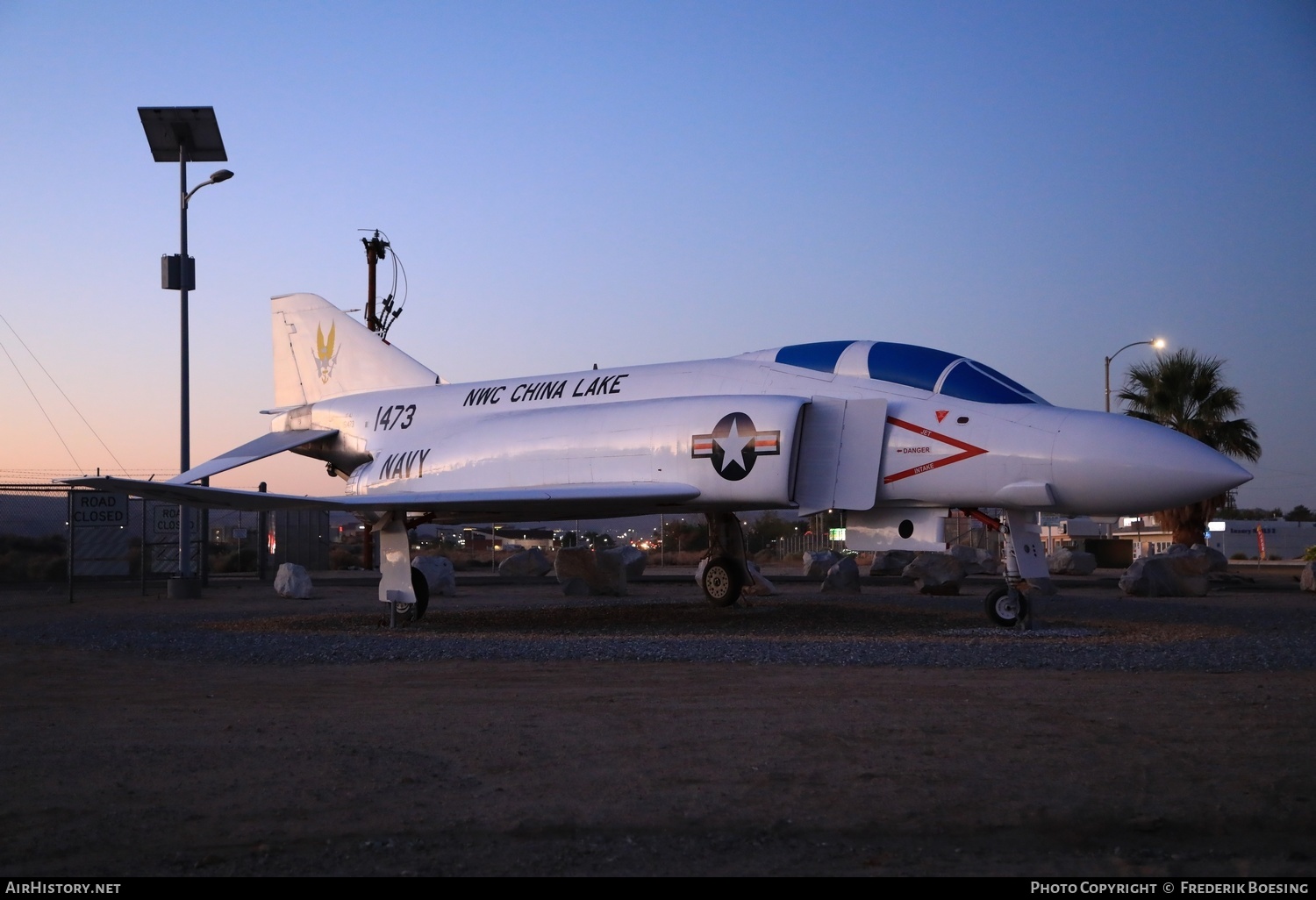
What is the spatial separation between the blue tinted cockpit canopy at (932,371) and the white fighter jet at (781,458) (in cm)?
2

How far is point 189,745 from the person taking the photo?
17.4 ft

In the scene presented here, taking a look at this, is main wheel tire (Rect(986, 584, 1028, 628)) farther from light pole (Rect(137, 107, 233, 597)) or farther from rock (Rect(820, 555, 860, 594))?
light pole (Rect(137, 107, 233, 597))

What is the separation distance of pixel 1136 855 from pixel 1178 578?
17.2 metres

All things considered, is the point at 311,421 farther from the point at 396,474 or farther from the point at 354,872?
the point at 354,872

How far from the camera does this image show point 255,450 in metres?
16.1

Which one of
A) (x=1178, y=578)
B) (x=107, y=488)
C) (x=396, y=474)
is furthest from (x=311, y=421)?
(x=1178, y=578)

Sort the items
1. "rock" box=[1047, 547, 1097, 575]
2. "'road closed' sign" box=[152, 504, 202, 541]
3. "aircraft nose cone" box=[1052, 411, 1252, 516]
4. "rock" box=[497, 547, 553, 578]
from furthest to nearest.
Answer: "rock" box=[497, 547, 553, 578] → "rock" box=[1047, 547, 1097, 575] → "'road closed' sign" box=[152, 504, 202, 541] → "aircraft nose cone" box=[1052, 411, 1252, 516]

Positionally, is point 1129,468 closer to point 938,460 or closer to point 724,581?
point 938,460

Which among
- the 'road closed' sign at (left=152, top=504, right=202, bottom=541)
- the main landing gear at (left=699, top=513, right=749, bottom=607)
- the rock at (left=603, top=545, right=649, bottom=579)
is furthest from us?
the rock at (left=603, top=545, right=649, bottom=579)

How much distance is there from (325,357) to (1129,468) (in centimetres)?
1228

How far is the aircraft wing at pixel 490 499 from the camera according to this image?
11.2 m

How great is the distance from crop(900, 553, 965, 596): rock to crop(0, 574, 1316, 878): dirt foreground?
11385 mm

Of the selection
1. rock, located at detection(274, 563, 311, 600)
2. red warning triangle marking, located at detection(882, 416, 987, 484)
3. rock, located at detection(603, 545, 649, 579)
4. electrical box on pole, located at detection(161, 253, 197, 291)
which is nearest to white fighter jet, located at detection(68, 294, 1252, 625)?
red warning triangle marking, located at detection(882, 416, 987, 484)

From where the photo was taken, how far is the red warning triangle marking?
10523 millimetres
